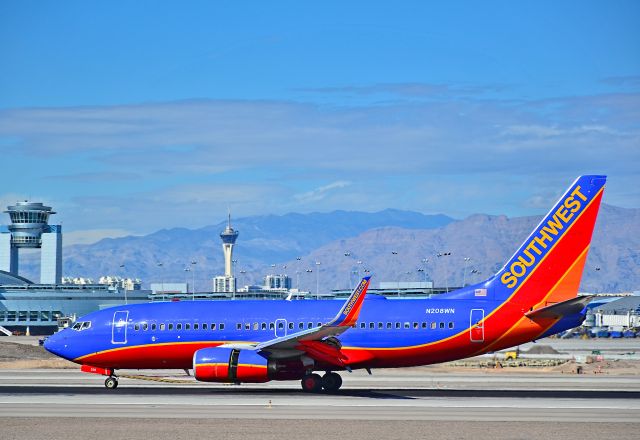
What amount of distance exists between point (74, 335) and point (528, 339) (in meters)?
20.0

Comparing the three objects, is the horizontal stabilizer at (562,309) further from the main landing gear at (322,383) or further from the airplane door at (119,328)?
the airplane door at (119,328)

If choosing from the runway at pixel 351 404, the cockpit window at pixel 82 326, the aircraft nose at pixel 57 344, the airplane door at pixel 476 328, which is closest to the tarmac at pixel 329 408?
the runway at pixel 351 404

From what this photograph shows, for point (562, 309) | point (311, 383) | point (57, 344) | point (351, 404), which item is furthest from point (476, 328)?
point (57, 344)

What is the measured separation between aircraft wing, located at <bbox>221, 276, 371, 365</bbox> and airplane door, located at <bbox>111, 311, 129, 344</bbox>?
19.8ft

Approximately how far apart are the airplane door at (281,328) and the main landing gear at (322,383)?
2.23 metres

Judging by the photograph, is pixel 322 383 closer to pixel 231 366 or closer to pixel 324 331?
pixel 324 331

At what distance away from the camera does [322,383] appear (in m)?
44.0

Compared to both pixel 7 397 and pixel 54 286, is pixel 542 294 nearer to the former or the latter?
pixel 7 397

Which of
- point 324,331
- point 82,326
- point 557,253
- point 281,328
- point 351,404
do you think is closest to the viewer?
point 351,404

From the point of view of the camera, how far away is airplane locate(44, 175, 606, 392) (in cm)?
4191

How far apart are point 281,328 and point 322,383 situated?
2920 millimetres

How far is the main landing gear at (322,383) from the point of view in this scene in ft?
143

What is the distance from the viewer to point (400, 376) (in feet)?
180

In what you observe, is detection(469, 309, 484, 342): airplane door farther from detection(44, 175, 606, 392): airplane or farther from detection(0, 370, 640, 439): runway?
detection(0, 370, 640, 439): runway
